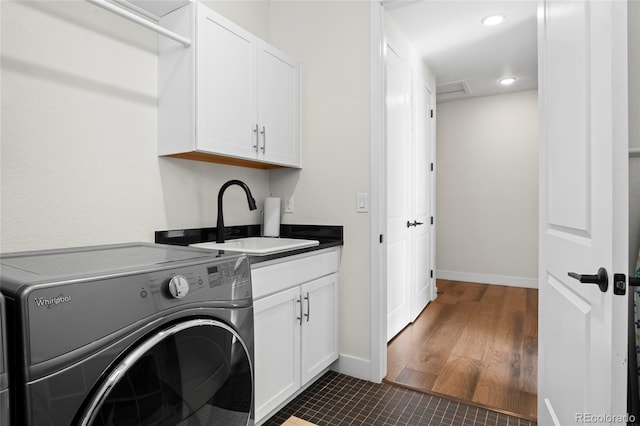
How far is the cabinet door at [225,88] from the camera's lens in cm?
167

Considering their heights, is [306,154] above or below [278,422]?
above

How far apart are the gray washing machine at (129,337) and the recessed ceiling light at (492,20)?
2.79m

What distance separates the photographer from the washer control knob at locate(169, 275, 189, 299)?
3.02 ft

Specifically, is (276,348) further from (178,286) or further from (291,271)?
(178,286)

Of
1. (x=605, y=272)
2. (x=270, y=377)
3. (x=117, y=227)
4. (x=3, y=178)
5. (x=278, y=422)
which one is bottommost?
(x=278, y=422)

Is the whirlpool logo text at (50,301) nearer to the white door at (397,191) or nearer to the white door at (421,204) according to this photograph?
the white door at (397,191)

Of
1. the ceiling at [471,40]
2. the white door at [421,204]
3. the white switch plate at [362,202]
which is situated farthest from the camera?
the white door at [421,204]

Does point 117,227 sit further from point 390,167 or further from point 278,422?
point 390,167

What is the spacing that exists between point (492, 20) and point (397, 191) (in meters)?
1.53

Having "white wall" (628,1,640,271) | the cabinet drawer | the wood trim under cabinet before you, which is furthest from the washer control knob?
"white wall" (628,1,640,271)

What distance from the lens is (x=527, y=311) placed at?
11.5 feet

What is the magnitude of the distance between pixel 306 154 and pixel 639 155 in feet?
5.40

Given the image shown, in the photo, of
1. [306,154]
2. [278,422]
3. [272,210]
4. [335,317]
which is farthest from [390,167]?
[278,422]

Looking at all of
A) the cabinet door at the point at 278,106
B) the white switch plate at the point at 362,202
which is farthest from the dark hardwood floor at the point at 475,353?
the cabinet door at the point at 278,106
